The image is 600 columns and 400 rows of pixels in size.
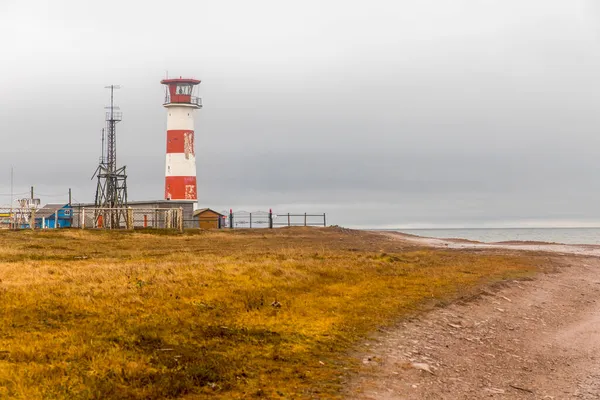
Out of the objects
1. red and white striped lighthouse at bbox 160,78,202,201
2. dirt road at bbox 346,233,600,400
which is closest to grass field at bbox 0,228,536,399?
dirt road at bbox 346,233,600,400

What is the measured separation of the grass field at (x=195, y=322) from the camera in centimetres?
1102

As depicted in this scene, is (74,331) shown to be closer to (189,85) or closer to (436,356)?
(436,356)

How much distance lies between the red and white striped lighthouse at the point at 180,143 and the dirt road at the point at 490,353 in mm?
51152

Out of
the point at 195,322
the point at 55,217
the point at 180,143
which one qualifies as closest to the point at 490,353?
the point at 195,322

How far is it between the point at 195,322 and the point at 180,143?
190 ft

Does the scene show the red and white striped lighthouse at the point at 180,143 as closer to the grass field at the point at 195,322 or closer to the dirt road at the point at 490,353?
the grass field at the point at 195,322

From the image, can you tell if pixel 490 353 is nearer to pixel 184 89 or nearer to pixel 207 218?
pixel 207 218

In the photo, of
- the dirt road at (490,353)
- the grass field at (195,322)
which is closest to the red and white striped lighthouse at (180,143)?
the grass field at (195,322)

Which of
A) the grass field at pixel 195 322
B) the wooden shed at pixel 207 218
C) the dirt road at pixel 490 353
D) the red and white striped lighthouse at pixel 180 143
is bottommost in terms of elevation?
the dirt road at pixel 490 353

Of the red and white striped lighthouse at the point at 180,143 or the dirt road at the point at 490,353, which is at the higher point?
the red and white striped lighthouse at the point at 180,143

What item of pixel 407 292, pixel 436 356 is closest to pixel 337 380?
pixel 436 356

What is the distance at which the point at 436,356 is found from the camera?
575 inches

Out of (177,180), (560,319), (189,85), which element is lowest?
(560,319)

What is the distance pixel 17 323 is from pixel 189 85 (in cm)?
6158
